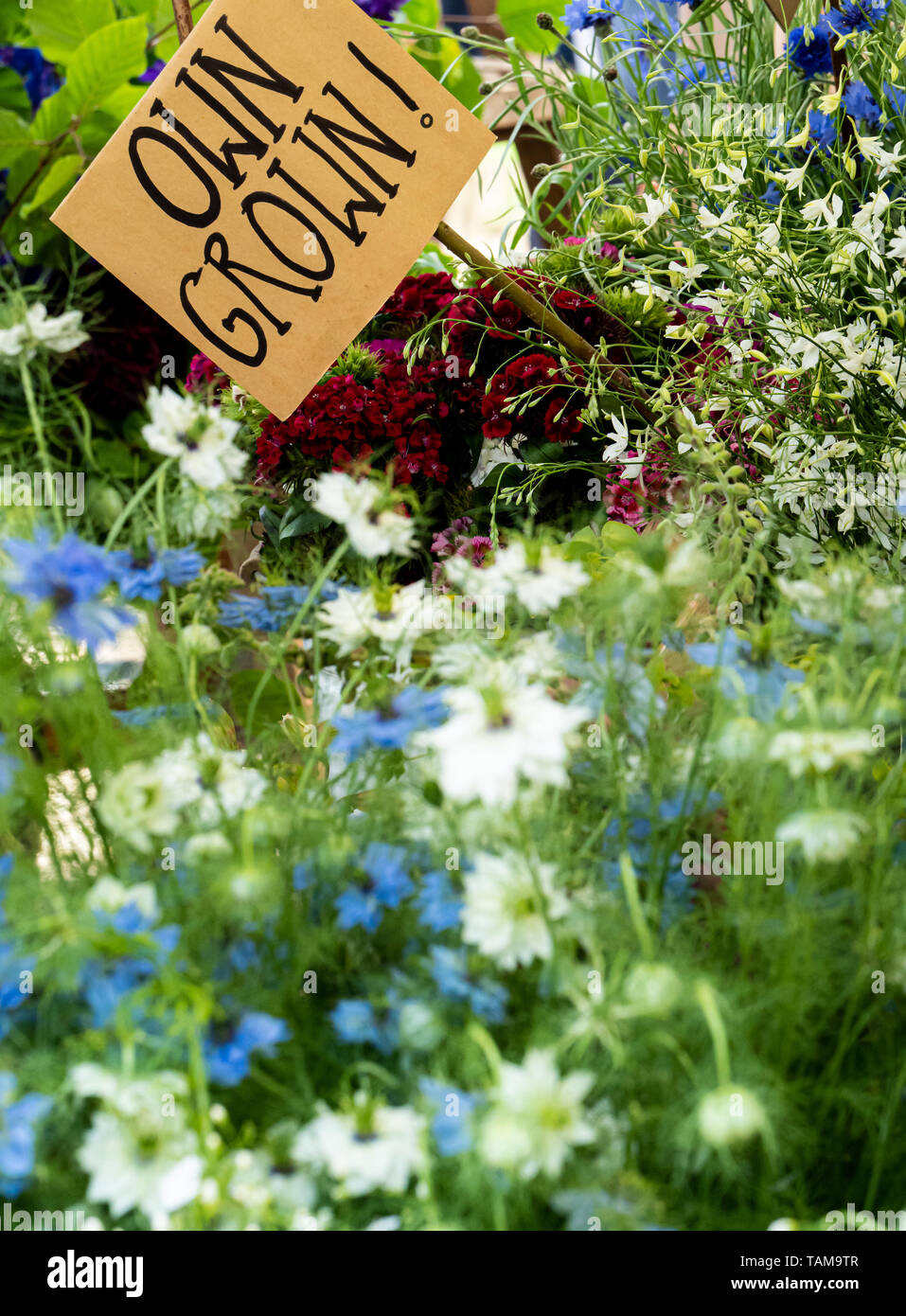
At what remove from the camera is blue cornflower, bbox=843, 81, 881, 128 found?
78cm

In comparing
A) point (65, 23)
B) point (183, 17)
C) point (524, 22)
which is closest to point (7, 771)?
point (183, 17)

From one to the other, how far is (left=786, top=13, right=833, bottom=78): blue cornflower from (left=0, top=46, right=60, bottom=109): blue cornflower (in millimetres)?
1049

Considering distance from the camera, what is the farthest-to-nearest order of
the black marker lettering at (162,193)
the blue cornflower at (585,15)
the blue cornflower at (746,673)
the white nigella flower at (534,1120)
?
the blue cornflower at (585,15), the black marker lettering at (162,193), the blue cornflower at (746,673), the white nigella flower at (534,1120)

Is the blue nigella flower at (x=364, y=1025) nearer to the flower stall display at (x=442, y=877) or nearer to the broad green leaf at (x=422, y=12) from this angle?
the flower stall display at (x=442, y=877)

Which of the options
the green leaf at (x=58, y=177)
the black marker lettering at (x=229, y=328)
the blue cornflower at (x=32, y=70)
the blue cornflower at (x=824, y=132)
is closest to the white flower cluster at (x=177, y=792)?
the black marker lettering at (x=229, y=328)

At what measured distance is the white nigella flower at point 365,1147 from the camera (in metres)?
0.35

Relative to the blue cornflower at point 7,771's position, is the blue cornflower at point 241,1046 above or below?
below

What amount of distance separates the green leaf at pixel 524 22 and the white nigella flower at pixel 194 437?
44.7 inches

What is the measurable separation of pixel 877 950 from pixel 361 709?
0.24 m

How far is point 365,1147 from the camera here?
1.17 feet

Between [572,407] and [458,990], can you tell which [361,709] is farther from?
[572,407]

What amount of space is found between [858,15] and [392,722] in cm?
69

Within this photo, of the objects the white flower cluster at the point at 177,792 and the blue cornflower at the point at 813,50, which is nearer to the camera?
the white flower cluster at the point at 177,792
